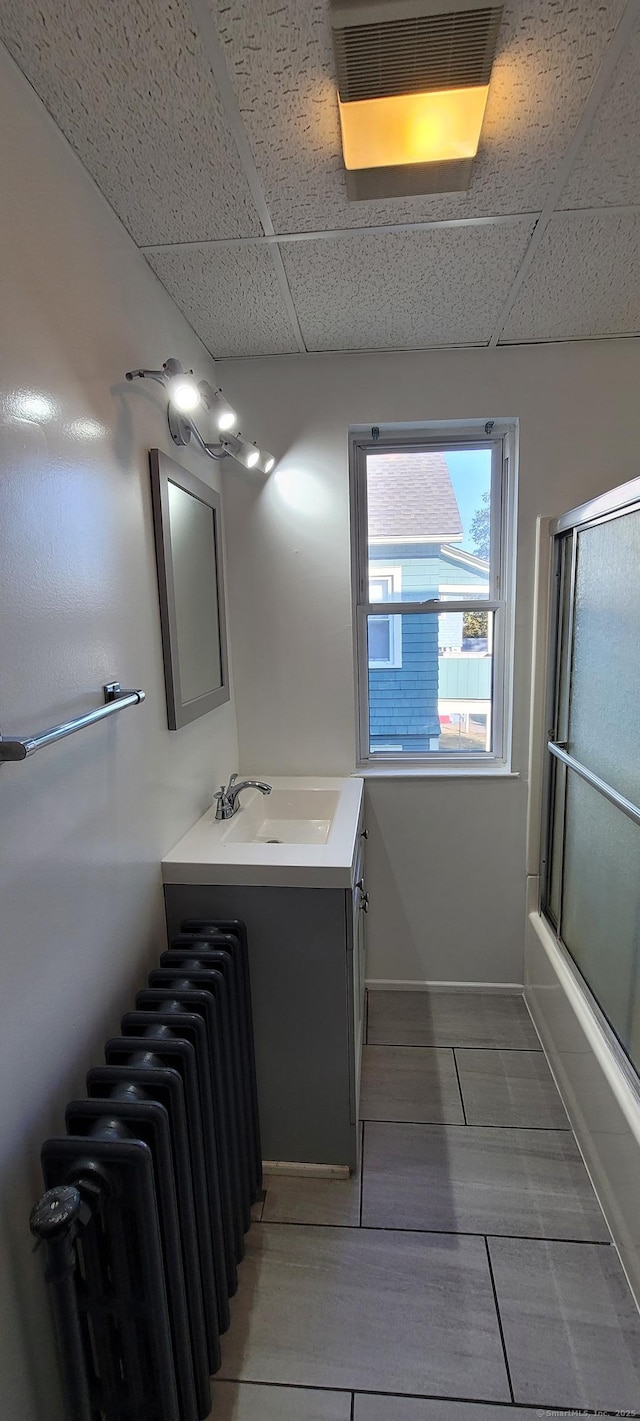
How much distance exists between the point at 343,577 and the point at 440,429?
25.2 inches

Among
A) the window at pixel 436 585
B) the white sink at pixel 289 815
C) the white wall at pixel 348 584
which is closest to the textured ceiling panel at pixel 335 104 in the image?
the white wall at pixel 348 584

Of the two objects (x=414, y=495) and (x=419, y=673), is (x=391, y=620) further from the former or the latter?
(x=414, y=495)

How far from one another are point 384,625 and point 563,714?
72cm

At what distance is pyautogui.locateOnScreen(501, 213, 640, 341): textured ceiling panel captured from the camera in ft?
4.75

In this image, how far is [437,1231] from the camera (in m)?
1.50

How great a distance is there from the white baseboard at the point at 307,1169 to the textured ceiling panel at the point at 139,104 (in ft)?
7.64

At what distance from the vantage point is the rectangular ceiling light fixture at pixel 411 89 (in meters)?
0.91

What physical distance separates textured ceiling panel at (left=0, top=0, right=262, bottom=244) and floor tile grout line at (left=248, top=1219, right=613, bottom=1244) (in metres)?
2.36

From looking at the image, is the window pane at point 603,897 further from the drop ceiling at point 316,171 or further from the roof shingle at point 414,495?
the drop ceiling at point 316,171

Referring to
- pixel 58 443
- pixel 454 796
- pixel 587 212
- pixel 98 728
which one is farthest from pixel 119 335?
pixel 454 796

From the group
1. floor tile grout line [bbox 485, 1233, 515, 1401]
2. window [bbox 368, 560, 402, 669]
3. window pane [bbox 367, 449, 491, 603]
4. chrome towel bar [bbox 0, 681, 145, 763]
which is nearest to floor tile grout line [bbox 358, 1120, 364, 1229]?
floor tile grout line [bbox 485, 1233, 515, 1401]

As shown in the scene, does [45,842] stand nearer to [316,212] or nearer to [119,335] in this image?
[119,335]

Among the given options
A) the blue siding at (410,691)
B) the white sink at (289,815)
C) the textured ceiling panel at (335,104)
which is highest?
the textured ceiling panel at (335,104)

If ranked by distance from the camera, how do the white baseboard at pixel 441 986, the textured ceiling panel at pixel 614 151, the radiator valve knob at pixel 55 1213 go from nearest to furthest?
the radiator valve knob at pixel 55 1213, the textured ceiling panel at pixel 614 151, the white baseboard at pixel 441 986
